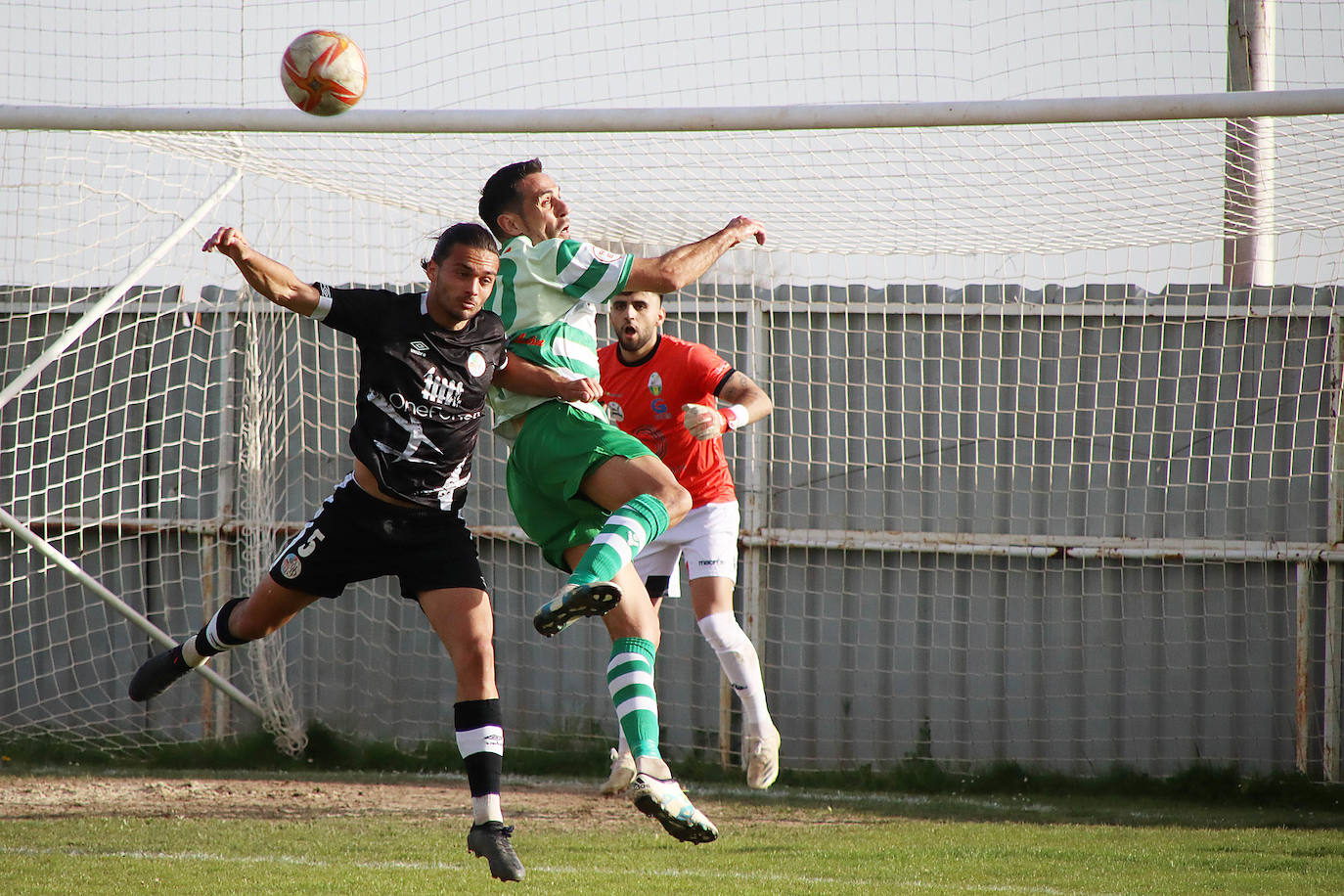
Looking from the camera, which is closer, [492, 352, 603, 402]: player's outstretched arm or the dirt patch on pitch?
[492, 352, 603, 402]: player's outstretched arm

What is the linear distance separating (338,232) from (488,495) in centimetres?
195

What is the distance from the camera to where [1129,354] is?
789 centimetres

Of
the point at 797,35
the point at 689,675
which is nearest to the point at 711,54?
the point at 797,35

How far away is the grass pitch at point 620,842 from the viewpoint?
5188 millimetres

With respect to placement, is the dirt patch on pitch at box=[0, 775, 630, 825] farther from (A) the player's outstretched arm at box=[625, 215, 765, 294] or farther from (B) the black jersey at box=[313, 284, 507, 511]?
(A) the player's outstretched arm at box=[625, 215, 765, 294]

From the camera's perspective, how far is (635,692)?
409cm

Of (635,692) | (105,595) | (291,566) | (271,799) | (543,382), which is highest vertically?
(543,382)

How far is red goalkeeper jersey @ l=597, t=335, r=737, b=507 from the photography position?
19.8ft

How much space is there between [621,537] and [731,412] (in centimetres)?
153

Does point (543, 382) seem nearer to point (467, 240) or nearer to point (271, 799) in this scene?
point (467, 240)

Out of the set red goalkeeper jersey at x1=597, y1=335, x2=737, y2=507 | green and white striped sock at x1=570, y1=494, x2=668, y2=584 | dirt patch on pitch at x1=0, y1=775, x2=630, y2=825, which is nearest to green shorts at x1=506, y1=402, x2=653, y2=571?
green and white striped sock at x1=570, y1=494, x2=668, y2=584

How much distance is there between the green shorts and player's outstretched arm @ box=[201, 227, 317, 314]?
81cm

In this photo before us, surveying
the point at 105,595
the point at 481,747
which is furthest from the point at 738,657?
the point at 105,595

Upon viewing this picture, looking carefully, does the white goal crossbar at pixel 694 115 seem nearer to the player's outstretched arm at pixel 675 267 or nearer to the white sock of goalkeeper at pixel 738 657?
the player's outstretched arm at pixel 675 267
